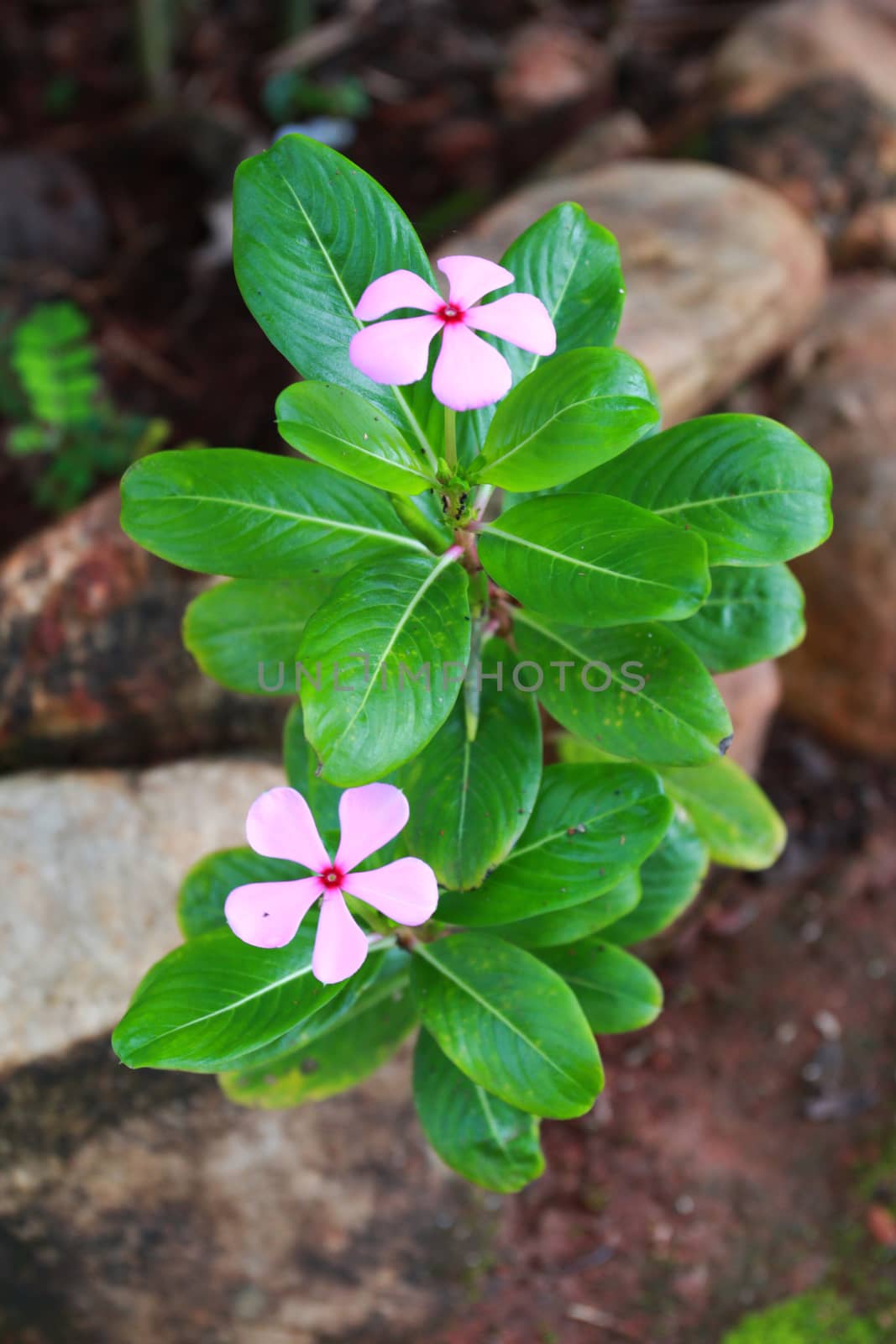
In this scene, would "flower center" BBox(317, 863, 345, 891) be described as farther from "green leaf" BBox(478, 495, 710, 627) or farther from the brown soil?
the brown soil

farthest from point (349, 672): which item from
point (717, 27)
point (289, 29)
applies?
point (717, 27)

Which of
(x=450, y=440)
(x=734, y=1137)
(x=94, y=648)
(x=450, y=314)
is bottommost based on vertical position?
(x=734, y=1137)

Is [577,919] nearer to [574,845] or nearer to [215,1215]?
[574,845]

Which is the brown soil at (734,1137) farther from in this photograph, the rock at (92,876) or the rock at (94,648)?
the rock at (94,648)

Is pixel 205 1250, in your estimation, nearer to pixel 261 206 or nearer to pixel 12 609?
pixel 12 609

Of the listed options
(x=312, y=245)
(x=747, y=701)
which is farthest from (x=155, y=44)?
(x=312, y=245)

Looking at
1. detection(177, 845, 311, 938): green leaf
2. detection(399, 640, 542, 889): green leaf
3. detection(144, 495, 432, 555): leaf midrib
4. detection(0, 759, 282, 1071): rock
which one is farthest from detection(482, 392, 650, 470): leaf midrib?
detection(0, 759, 282, 1071): rock

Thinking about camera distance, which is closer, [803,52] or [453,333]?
[453,333]
